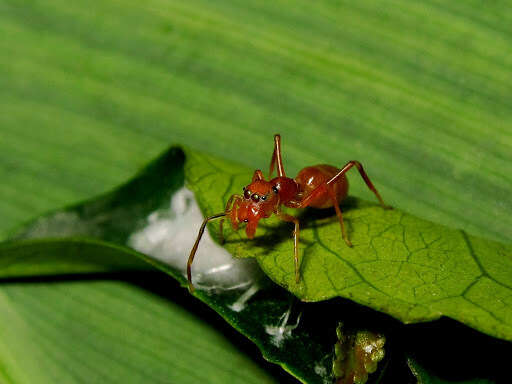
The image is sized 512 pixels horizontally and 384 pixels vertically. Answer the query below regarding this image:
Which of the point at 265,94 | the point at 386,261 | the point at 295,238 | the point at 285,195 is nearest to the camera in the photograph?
the point at 386,261

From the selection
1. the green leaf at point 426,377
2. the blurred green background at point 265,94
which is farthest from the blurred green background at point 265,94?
the green leaf at point 426,377

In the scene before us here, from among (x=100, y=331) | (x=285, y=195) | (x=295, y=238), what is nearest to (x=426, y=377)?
(x=295, y=238)

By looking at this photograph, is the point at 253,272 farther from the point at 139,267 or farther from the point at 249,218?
the point at 139,267

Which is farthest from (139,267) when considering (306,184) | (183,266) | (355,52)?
(355,52)

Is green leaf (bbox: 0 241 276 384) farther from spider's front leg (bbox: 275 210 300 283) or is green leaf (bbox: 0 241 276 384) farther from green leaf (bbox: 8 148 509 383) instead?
spider's front leg (bbox: 275 210 300 283)

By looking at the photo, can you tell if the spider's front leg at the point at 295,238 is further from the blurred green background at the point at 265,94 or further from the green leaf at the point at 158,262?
the blurred green background at the point at 265,94

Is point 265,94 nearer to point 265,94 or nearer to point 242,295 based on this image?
point 265,94
